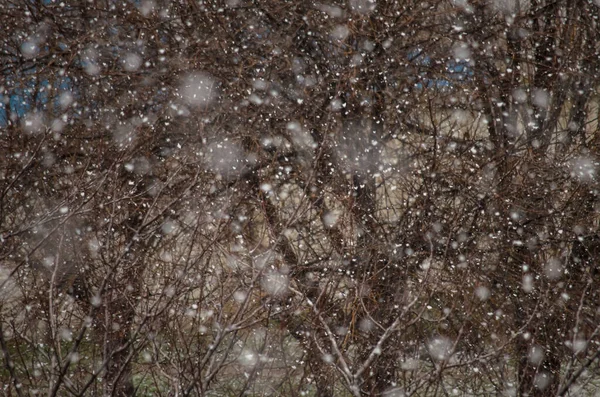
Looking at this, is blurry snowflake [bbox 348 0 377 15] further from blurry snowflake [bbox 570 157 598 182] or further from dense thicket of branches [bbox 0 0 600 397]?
blurry snowflake [bbox 570 157 598 182]

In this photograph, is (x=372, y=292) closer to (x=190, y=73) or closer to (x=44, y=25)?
(x=190, y=73)

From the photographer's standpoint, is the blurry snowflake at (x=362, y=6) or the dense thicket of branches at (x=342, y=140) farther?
the blurry snowflake at (x=362, y=6)

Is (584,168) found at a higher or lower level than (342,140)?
lower

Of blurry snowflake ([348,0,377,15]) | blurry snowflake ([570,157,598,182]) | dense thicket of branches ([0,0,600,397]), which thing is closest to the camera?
dense thicket of branches ([0,0,600,397])

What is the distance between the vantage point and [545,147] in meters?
7.36

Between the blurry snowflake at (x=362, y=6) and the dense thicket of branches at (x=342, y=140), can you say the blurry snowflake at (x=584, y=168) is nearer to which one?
the dense thicket of branches at (x=342, y=140)

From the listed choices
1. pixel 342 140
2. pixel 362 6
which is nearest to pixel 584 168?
pixel 342 140

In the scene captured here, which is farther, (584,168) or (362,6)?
(362,6)

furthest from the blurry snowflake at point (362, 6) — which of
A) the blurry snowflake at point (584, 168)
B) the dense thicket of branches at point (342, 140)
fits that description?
the blurry snowflake at point (584, 168)

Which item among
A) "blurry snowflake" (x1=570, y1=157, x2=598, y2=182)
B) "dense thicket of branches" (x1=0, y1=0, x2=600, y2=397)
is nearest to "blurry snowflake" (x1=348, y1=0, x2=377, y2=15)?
"dense thicket of branches" (x1=0, y1=0, x2=600, y2=397)

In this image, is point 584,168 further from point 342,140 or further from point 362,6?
point 362,6

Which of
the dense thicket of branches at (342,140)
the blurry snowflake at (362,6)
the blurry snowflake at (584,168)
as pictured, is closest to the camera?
the dense thicket of branches at (342,140)

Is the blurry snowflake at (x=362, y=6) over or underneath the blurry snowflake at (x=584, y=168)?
over

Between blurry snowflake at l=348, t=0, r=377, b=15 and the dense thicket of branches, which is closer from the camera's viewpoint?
the dense thicket of branches
